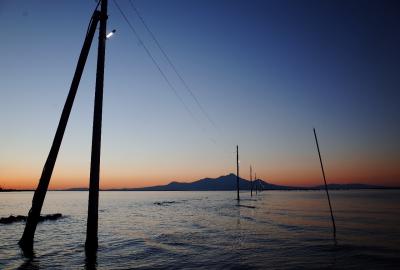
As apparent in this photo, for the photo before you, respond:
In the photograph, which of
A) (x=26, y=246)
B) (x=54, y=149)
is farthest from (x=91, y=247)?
(x=54, y=149)

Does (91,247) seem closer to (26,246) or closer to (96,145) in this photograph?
(26,246)

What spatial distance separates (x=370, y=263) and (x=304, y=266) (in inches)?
154

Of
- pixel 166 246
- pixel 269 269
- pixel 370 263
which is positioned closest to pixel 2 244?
pixel 166 246

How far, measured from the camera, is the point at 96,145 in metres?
14.7

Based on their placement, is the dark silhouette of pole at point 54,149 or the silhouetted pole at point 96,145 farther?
the dark silhouette of pole at point 54,149

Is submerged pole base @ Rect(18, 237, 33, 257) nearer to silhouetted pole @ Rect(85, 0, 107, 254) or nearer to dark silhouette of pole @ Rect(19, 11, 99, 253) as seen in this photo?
dark silhouette of pole @ Rect(19, 11, 99, 253)

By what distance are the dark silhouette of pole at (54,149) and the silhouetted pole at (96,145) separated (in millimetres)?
519

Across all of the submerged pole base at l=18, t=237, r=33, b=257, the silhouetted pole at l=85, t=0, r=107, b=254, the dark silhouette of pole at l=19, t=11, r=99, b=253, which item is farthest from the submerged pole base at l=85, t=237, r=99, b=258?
the submerged pole base at l=18, t=237, r=33, b=257

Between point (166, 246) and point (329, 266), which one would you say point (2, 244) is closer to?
point (166, 246)

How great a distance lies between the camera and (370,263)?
15.7 meters

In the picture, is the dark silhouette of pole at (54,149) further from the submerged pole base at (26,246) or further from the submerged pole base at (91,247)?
the submerged pole base at (91,247)

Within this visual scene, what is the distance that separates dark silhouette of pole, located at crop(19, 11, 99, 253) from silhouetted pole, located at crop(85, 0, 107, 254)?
1.70 feet

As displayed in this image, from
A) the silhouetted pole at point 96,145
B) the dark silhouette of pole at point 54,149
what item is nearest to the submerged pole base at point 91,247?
the silhouetted pole at point 96,145

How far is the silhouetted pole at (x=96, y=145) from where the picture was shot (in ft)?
47.4
